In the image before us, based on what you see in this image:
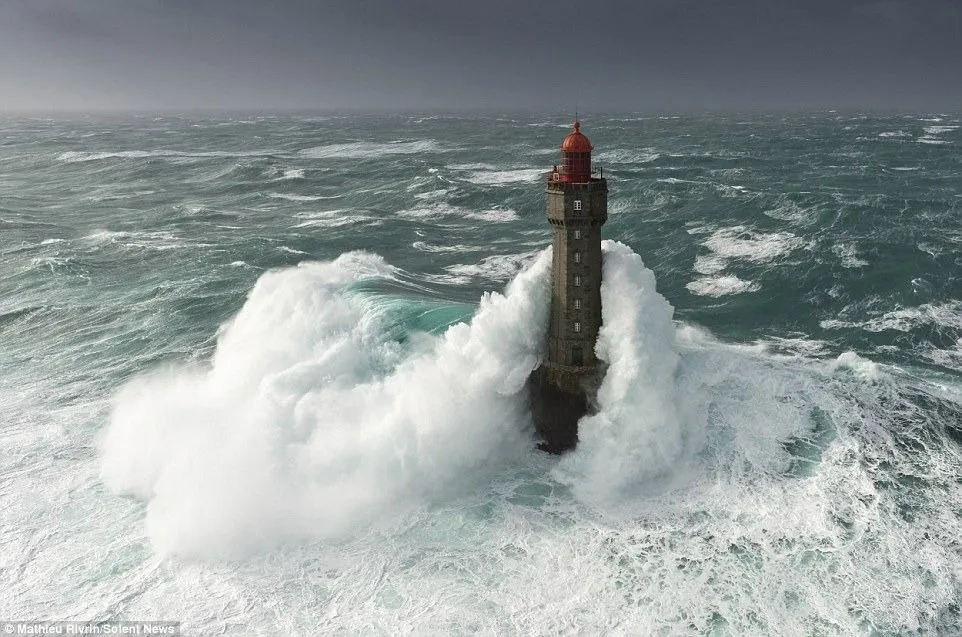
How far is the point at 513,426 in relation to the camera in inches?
A: 955

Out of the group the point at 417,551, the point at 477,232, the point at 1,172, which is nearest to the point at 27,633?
the point at 417,551

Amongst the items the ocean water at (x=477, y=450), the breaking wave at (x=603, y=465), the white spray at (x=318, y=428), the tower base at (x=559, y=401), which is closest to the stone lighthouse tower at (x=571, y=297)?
the tower base at (x=559, y=401)

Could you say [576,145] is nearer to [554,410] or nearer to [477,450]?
[554,410]

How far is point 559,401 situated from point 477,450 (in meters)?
3.53

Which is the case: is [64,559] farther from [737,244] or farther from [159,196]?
[159,196]

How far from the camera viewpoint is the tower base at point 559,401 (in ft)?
79.1

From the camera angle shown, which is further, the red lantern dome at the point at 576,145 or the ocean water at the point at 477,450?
the red lantern dome at the point at 576,145

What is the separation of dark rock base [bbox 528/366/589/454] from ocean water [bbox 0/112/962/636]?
A: 0.78 meters

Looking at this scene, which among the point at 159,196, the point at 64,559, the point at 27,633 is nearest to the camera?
the point at 27,633

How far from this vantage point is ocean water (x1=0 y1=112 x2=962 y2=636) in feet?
57.2

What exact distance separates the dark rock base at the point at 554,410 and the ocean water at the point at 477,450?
0.78 metres

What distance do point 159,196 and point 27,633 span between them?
62.4 m
